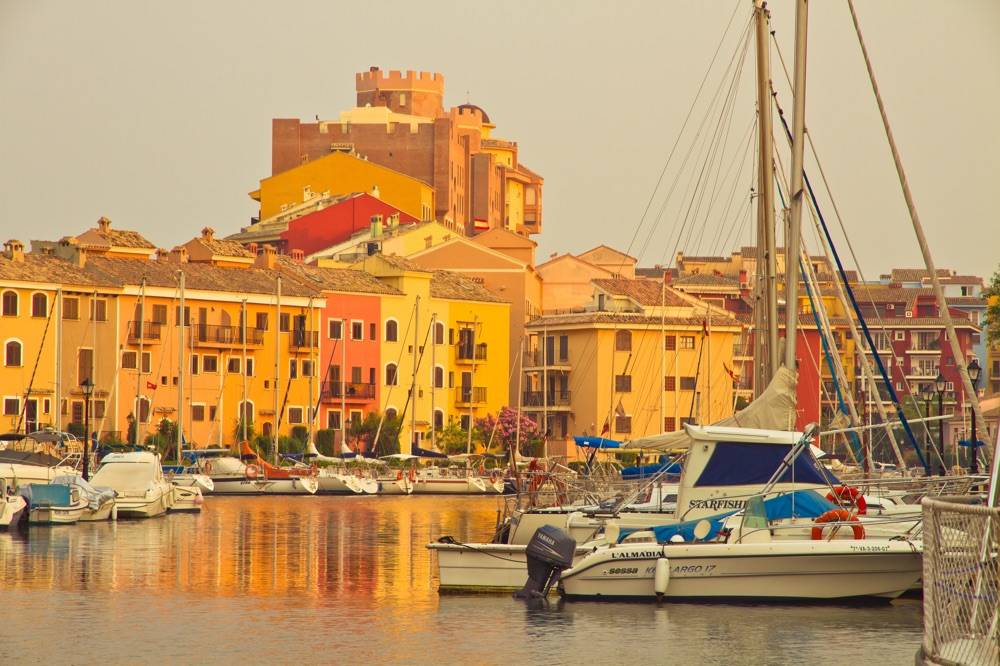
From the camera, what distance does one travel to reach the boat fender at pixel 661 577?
85.6 feet

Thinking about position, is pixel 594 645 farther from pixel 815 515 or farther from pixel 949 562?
pixel 949 562

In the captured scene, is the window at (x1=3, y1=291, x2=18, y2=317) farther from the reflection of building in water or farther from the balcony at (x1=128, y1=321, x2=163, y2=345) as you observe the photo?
the reflection of building in water

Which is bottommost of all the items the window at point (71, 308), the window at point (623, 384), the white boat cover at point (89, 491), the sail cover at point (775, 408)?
the white boat cover at point (89, 491)

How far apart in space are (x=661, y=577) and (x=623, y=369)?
8324 centimetres

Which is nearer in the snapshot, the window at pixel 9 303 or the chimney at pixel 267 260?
the window at pixel 9 303

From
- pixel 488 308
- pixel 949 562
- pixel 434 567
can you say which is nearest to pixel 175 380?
pixel 488 308

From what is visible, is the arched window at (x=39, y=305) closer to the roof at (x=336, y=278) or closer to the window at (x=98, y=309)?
the window at (x=98, y=309)

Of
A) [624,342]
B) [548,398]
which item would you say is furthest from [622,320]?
[548,398]

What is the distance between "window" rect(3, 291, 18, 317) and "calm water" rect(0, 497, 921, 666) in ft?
163

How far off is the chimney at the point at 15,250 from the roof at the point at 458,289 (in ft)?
85.2

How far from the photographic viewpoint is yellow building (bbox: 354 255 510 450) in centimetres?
10262

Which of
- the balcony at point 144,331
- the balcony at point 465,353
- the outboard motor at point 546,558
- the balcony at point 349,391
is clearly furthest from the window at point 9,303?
the outboard motor at point 546,558

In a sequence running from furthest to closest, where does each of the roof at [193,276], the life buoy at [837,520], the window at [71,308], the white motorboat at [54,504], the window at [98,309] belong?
1. the roof at [193,276]
2. the window at [98,309]
3. the window at [71,308]
4. the white motorboat at [54,504]
5. the life buoy at [837,520]

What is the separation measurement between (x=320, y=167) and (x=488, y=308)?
24.9m
